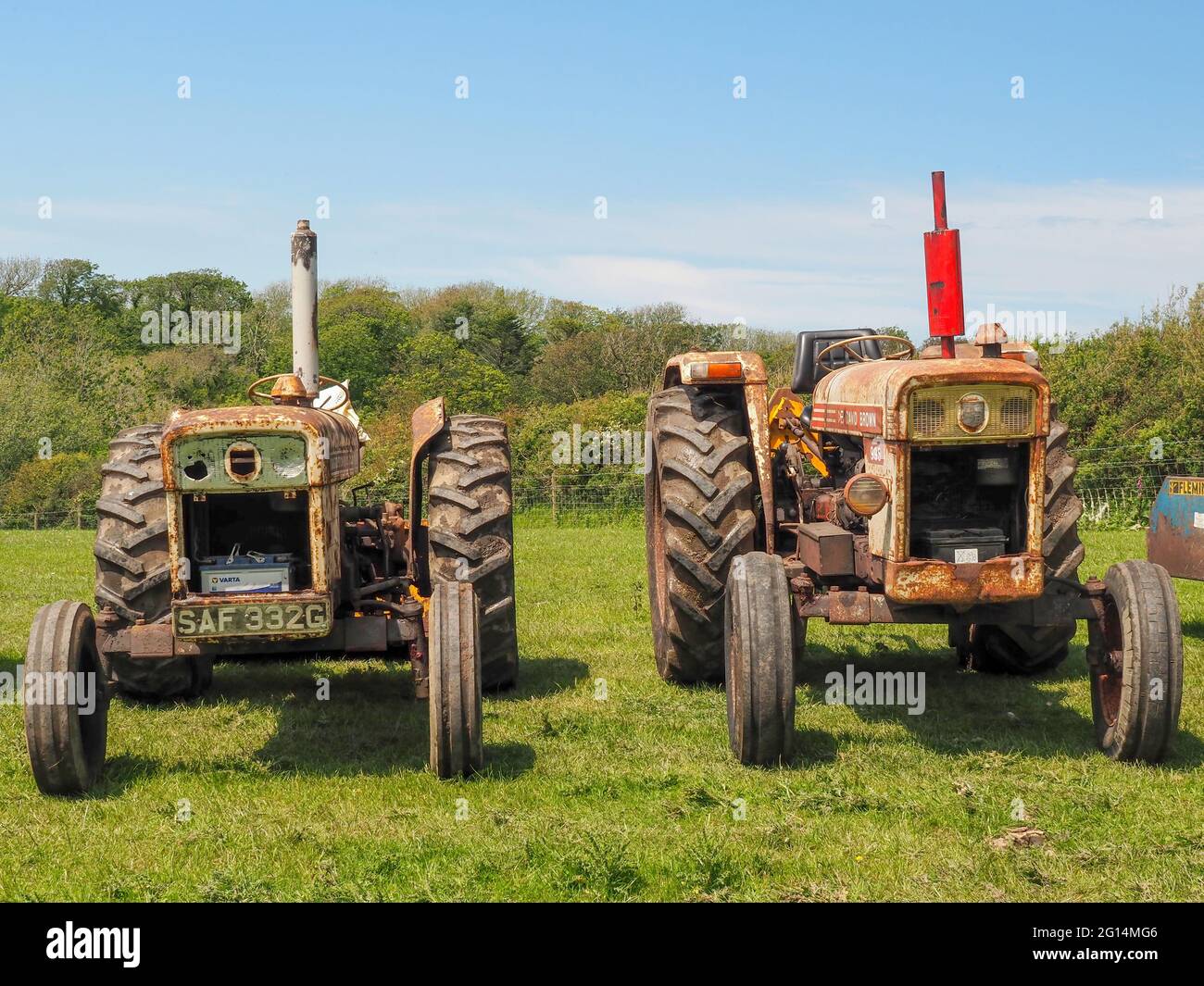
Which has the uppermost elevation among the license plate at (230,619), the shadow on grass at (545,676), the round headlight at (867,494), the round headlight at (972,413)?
the round headlight at (972,413)

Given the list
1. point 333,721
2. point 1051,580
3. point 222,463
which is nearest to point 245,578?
point 222,463

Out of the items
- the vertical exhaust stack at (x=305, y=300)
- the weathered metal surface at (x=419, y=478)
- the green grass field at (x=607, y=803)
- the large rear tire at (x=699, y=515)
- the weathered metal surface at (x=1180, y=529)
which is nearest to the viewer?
the green grass field at (x=607, y=803)

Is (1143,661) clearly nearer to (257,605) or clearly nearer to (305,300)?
(257,605)

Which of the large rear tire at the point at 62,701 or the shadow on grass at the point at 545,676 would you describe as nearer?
the large rear tire at the point at 62,701

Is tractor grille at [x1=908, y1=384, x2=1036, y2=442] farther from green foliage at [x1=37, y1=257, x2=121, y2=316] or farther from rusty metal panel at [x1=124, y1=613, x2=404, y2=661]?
green foliage at [x1=37, y1=257, x2=121, y2=316]

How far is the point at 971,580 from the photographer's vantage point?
238 inches

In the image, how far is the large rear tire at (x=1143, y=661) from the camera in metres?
5.91

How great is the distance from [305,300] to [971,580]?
4962mm

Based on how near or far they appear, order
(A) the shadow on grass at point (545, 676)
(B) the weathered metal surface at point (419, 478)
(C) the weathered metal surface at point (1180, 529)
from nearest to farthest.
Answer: (B) the weathered metal surface at point (419, 478) < (A) the shadow on grass at point (545, 676) < (C) the weathered metal surface at point (1180, 529)

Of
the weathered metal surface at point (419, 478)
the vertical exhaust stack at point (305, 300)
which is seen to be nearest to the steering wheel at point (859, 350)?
the weathered metal surface at point (419, 478)

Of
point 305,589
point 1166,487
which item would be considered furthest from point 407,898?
point 1166,487

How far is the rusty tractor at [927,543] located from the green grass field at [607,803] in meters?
0.44

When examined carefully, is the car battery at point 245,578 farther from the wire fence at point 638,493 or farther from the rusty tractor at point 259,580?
the wire fence at point 638,493

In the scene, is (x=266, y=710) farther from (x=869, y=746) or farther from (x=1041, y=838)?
(x=1041, y=838)
